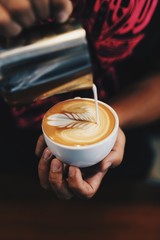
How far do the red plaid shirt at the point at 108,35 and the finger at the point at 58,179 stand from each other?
1.35 feet

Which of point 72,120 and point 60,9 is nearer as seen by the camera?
point 60,9

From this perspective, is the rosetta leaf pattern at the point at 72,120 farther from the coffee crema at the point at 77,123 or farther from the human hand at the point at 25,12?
the human hand at the point at 25,12

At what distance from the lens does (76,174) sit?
0.95 meters

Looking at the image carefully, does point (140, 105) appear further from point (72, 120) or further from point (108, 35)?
point (72, 120)

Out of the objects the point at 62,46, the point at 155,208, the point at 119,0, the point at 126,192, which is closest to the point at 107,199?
the point at 126,192

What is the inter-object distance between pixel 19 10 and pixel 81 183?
0.55 metres

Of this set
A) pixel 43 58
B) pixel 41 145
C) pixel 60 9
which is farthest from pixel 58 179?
pixel 60 9

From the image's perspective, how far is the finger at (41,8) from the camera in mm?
661

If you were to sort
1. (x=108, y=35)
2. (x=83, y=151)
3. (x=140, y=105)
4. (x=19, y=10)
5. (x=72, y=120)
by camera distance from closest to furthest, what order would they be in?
(x=19, y=10), (x=83, y=151), (x=72, y=120), (x=108, y=35), (x=140, y=105)

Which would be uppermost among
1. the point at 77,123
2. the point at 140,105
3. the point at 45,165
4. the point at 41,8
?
the point at 41,8

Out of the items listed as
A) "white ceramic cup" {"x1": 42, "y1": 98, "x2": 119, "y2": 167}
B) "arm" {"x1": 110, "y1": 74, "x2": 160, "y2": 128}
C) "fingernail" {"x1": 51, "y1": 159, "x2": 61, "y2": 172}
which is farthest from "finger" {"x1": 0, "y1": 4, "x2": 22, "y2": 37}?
"arm" {"x1": 110, "y1": 74, "x2": 160, "y2": 128}

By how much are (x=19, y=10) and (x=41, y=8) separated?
0.16ft

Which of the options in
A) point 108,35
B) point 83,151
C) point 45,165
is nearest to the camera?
point 83,151

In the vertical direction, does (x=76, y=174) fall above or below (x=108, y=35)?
below
